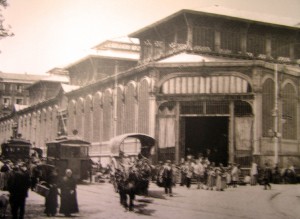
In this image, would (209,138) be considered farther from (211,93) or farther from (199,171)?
(199,171)

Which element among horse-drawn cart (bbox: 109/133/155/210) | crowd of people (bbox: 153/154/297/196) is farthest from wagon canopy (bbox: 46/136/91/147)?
crowd of people (bbox: 153/154/297/196)

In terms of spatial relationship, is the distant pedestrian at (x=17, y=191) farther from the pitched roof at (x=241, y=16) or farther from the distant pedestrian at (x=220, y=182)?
the pitched roof at (x=241, y=16)

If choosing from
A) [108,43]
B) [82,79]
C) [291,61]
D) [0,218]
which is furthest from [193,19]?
[0,218]

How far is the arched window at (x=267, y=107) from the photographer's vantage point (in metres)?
19.0

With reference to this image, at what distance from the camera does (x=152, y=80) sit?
2059 centimetres

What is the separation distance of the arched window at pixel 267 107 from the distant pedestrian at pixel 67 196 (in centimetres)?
1128

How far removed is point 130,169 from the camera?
11172mm

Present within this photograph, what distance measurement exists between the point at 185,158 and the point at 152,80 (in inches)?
145

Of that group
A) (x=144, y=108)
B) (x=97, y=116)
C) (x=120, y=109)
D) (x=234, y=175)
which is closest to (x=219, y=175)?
(x=234, y=175)

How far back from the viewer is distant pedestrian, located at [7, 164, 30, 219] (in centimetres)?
894

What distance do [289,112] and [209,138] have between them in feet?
20.6

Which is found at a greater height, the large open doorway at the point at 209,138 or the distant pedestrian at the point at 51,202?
the large open doorway at the point at 209,138

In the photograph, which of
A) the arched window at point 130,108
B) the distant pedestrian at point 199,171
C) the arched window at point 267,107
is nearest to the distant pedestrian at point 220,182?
the distant pedestrian at point 199,171

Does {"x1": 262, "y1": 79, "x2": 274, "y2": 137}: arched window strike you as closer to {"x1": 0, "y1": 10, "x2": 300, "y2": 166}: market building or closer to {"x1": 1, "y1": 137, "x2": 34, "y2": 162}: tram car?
{"x1": 0, "y1": 10, "x2": 300, "y2": 166}: market building
